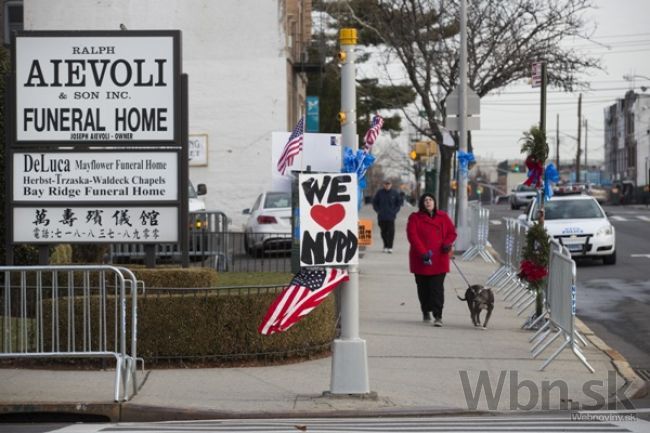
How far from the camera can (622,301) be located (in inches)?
741

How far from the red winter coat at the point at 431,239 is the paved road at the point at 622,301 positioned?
94.6 inches

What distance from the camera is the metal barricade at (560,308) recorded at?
11.7m

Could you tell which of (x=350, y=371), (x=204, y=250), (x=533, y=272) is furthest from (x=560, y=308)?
(x=204, y=250)

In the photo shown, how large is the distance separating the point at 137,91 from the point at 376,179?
3937 inches

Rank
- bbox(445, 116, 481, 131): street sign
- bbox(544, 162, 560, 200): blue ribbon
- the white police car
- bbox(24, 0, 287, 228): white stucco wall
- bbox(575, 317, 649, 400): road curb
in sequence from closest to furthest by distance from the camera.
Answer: bbox(575, 317, 649, 400): road curb, bbox(544, 162, 560, 200): blue ribbon, the white police car, bbox(445, 116, 481, 131): street sign, bbox(24, 0, 287, 228): white stucco wall

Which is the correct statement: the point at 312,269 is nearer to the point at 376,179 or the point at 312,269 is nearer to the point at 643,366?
the point at 643,366

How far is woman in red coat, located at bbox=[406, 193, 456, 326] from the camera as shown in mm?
14875

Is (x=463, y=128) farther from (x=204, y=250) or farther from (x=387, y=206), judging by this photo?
(x=204, y=250)

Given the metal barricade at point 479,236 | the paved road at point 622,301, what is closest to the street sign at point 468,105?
the metal barricade at point 479,236

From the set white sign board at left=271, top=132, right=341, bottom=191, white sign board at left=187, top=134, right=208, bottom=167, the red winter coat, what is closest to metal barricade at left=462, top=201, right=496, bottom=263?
white sign board at left=271, top=132, right=341, bottom=191

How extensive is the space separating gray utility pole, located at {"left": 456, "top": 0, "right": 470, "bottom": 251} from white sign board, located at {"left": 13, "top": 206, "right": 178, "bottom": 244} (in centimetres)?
1601

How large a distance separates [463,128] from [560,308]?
51.4 ft

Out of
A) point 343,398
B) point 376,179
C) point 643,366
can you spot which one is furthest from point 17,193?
point 376,179

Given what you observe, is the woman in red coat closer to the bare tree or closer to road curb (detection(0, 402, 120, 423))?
road curb (detection(0, 402, 120, 423))
